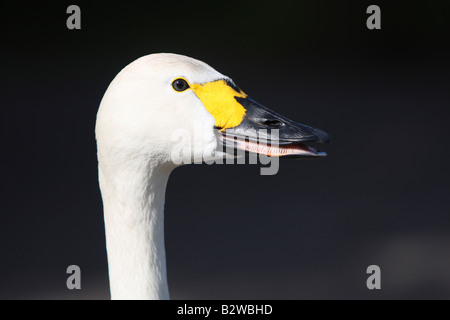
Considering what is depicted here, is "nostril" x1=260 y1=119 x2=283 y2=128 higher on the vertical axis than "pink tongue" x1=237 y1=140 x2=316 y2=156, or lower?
higher

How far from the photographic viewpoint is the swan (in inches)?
70.4

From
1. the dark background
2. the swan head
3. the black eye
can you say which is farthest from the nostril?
the dark background

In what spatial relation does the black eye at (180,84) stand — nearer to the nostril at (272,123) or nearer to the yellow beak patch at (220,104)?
the yellow beak patch at (220,104)

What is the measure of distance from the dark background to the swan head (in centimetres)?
253

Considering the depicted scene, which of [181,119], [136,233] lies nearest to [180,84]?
[181,119]

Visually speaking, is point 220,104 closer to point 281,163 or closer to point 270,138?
point 270,138

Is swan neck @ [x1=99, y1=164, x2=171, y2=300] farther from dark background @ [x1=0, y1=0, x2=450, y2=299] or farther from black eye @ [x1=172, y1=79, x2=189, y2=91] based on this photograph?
dark background @ [x1=0, y1=0, x2=450, y2=299]

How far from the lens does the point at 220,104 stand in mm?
1881

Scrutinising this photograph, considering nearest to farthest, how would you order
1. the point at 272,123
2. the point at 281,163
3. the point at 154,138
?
the point at 154,138 < the point at 272,123 < the point at 281,163

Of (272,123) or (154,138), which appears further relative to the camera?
(272,123)

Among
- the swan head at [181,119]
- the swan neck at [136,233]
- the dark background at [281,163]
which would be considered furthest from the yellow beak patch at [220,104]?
the dark background at [281,163]

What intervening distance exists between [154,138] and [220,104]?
0.23 meters

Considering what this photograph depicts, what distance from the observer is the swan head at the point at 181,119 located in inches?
70.1

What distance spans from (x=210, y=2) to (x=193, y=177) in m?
4.19
